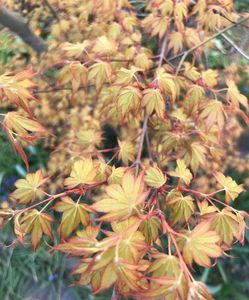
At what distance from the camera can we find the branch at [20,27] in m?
1.93

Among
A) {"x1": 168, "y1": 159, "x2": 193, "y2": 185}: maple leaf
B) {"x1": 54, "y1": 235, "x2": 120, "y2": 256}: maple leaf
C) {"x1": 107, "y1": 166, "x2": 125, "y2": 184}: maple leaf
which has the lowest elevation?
{"x1": 168, "y1": 159, "x2": 193, "y2": 185}: maple leaf

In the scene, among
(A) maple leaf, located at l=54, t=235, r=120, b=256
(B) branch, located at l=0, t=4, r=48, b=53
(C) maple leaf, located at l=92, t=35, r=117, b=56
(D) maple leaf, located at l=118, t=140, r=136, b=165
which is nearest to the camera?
(A) maple leaf, located at l=54, t=235, r=120, b=256

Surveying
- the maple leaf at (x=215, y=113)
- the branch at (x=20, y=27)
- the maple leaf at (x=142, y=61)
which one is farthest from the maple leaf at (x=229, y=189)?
the branch at (x=20, y=27)

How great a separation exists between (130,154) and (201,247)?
2.12 feet

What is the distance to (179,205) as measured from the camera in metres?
1.07

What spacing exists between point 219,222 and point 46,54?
136cm

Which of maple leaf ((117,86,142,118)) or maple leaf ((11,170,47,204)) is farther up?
maple leaf ((117,86,142,118))

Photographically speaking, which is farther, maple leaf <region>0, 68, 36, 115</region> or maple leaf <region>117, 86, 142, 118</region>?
maple leaf <region>117, 86, 142, 118</region>

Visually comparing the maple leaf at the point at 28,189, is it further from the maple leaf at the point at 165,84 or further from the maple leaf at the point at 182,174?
the maple leaf at the point at 165,84

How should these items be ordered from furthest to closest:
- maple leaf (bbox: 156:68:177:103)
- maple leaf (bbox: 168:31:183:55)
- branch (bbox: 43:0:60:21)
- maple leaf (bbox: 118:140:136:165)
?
1. branch (bbox: 43:0:60:21)
2. maple leaf (bbox: 168:31:183:55)
3. maple leaf (bbox: 118:140:136:165)
4. maple leaf (bbox: 156:68:177:103)

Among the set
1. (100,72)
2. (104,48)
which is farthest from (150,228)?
(104,48)

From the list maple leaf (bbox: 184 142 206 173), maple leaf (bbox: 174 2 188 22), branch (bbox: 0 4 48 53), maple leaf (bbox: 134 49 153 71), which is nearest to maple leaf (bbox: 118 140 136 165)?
maple leaf (bbox: 184 142 206 173)

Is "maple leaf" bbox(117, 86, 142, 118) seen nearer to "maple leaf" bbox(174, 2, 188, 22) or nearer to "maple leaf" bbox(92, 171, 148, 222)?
"maple leaf" bbox(92, 171, 148, 222)

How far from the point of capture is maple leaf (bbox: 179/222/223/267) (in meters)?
0.83
